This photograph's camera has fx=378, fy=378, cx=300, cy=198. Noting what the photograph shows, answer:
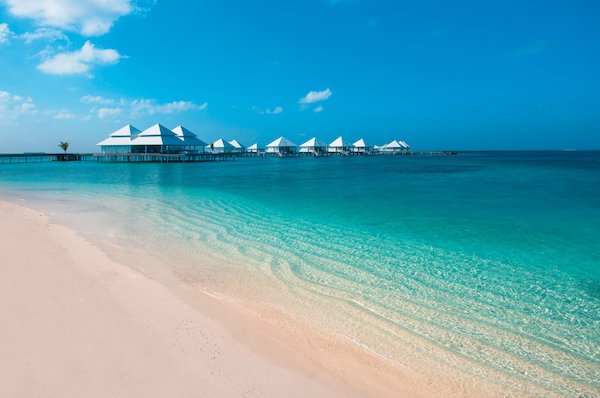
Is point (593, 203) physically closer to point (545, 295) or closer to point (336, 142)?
point (545, 295)

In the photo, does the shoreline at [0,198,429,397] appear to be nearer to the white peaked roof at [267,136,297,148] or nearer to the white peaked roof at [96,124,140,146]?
the white peaked roof at [96,124,140,146]

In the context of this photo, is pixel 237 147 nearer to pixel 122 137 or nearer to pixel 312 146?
pixel 312 146

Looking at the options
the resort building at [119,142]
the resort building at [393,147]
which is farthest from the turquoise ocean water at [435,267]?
the resort building at [393,147]

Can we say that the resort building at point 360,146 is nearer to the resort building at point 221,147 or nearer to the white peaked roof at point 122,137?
the resort building at point 221,147

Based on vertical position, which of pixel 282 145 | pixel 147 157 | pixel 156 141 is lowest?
pixel 147 157

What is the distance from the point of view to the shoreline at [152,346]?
9.01 feet

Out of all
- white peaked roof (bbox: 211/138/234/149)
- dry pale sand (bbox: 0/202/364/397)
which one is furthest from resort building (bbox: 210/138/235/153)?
dry pale sand (bbox: 0/202/364/397)

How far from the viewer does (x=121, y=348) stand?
3.20 metres

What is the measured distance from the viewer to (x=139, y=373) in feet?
9.35

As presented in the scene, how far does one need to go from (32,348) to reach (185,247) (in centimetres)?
424

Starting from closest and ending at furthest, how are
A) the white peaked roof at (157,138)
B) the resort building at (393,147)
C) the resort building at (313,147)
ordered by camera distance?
the white peaked roof at (157,138) → the resort building at (313,147) → the resort building at (393,147)

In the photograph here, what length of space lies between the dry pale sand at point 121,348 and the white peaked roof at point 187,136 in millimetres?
49337

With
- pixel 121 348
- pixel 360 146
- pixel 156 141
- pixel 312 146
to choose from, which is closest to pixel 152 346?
pixel 121 348

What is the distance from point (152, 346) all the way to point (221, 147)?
7172 centimetres
